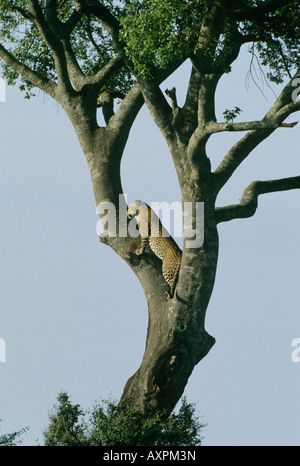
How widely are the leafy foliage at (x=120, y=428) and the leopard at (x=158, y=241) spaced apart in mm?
2423

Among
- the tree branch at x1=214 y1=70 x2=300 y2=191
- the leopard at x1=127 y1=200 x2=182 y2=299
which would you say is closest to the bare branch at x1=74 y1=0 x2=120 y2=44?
the tree branch at x1=214 y1=70 x2=300 y2=191

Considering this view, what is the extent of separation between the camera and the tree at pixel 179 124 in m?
14.7

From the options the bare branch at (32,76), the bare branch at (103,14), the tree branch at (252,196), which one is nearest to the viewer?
the tree branch at (252,196)

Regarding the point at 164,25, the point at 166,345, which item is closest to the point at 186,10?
the point at 164,25

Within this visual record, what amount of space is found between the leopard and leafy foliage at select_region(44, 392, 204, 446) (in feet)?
7.95

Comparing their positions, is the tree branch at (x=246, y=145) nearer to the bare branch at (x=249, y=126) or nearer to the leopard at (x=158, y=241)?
the bare branch at (x=249, y=126)

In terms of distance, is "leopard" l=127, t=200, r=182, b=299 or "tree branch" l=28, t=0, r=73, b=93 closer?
"leopard" l=127, t=200, r=182, b=299

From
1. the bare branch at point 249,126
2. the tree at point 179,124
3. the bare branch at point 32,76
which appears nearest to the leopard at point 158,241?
the tree at point 179,124

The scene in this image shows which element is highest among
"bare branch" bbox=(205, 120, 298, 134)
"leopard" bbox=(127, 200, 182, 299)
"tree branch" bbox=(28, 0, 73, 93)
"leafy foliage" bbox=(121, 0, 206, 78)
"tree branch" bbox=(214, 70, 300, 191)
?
"tree branch" bbox=(28, 0, 73, 93)

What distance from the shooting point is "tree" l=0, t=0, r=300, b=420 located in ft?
48.3

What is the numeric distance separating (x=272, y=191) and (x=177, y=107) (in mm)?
3048

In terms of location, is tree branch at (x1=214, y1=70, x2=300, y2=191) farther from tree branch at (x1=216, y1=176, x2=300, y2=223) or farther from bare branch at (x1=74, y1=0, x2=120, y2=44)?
bare branch at (x1=74, y1=0, x2=120, y2=44)
